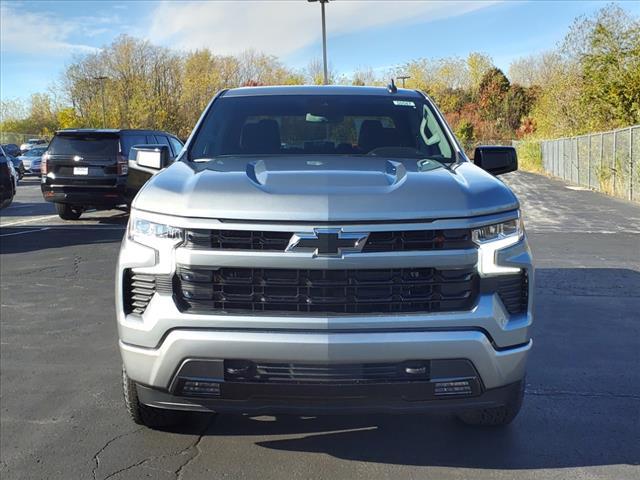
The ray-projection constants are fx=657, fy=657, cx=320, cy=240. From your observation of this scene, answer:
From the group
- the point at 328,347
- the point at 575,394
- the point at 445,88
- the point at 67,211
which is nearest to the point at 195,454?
the point at 328,347

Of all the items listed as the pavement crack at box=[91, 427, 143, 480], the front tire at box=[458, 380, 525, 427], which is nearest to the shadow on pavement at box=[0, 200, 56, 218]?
the pavement crack at box=[91, 427, 143, 480]

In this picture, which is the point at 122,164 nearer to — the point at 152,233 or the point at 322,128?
the point at 322,128

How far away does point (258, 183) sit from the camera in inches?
120

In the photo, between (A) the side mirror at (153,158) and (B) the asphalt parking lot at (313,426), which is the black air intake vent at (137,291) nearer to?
(B) the asphalt parking lot at (313,426)

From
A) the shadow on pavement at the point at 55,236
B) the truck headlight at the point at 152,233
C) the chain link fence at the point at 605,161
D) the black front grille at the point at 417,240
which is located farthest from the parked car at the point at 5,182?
the chain link fence at the point at 605,161

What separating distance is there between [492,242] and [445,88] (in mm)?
71229

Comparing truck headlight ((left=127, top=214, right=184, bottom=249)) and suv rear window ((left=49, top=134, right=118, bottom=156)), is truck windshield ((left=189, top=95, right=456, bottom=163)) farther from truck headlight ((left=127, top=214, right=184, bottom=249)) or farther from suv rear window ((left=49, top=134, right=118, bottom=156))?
suv rear window ((left=49, top=134, right=118, bottom=156))

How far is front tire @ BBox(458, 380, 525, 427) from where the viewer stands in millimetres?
3479

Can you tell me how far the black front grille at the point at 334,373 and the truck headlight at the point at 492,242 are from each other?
0.51 m

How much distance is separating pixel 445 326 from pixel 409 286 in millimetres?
229

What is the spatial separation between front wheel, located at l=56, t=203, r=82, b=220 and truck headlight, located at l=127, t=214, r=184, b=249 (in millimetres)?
11917

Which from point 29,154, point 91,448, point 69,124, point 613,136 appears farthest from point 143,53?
point 91,448

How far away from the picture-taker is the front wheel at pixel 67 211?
46.4 feet

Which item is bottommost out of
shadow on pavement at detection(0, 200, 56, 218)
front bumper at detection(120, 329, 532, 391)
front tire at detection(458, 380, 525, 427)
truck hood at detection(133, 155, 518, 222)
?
front tire at detection(458, 380, 525, 427)
